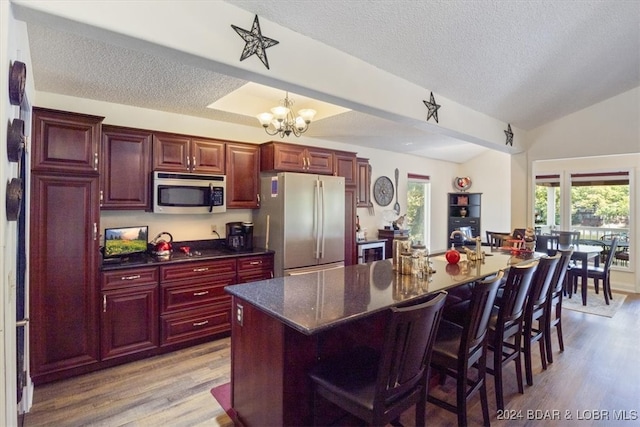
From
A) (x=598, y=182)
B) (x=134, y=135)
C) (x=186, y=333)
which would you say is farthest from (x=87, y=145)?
(x=598, y=182)

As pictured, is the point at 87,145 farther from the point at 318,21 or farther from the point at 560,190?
Answer: the point at 560,190

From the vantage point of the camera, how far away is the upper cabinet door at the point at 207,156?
3.54 m

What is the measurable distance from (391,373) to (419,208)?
5984mm

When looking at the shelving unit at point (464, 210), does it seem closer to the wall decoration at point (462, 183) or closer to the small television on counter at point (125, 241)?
the wall decoration at point (462, 183)

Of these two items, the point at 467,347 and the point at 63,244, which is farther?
the point at 63,244

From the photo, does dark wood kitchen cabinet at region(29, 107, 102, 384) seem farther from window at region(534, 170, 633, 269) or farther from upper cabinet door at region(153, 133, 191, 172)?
window at region(534, 170, 633, 269)

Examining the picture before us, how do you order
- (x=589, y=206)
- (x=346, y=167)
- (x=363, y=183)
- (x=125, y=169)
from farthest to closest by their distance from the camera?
(x=589, y=206) → (x=363, y=183) → (x=346, y=167) → (x=125, y=169)

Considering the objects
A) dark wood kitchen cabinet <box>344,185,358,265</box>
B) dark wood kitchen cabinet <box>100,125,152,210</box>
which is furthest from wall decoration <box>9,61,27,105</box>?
dark wood kitchen cabinet <box>344,185,358,265</box>

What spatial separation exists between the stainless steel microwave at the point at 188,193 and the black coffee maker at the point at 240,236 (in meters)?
0.27

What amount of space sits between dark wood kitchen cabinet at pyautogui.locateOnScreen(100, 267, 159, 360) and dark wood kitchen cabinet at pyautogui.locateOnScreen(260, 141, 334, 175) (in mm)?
1707

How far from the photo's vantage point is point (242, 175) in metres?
3.92

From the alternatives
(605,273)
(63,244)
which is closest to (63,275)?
(63,244)

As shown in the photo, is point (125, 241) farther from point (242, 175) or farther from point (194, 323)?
point (242, 175)

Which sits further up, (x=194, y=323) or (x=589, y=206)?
(x=589, y=206)
